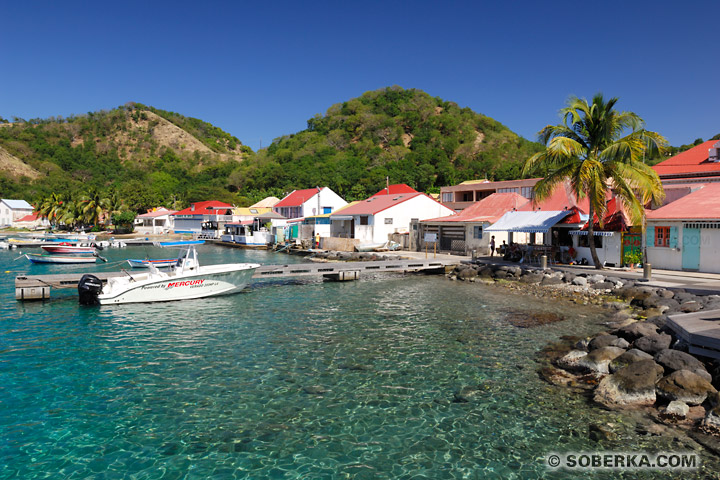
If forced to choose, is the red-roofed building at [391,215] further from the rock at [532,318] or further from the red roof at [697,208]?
the rock at [532,318]

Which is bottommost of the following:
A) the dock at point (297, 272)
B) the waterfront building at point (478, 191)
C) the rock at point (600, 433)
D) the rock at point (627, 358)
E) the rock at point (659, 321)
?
the rock at point (600, 433)

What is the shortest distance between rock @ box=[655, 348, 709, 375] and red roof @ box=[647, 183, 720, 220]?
14.6m

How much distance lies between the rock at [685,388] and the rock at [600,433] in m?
1.98

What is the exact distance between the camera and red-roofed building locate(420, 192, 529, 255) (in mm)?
35500

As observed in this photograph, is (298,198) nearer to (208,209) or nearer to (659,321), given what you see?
(208,209)

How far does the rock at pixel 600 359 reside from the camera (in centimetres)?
1116

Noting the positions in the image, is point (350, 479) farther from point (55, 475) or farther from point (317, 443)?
point (55, 475)

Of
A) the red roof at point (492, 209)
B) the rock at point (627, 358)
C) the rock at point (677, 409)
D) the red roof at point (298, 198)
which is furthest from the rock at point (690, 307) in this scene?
the red roof at point (298, 198)

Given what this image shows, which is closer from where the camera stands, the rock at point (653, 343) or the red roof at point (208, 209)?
the rock at point (653, 343)

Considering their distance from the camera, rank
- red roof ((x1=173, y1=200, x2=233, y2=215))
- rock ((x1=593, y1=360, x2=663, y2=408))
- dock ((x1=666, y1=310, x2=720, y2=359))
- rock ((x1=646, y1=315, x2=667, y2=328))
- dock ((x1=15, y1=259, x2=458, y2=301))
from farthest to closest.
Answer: red roof ((x1=173, y1=200, x2=233, y2=215)) → dock ((x1=15, y1=259, x2=458, y2=301)) → rock ((x1=646, y1=315, x2=667, y2=328)) → dock ((x1=666, y1=310, x2=720, y2=359)) → rock ((x1=593, y1=360, x2=663, y2=408))

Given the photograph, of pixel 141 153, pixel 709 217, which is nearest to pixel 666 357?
pixel 709 217

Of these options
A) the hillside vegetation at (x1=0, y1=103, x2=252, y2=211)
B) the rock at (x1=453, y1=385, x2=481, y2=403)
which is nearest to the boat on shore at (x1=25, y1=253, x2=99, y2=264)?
the rock at (x1=453, y1=385, x2=481, y2=403)

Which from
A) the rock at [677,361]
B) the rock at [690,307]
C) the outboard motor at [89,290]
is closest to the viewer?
the rock at [677,361]

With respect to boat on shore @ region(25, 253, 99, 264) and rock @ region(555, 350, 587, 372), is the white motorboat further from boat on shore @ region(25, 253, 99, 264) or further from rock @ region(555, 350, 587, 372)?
boat on shore @ region(25, 253, 99, 264)
